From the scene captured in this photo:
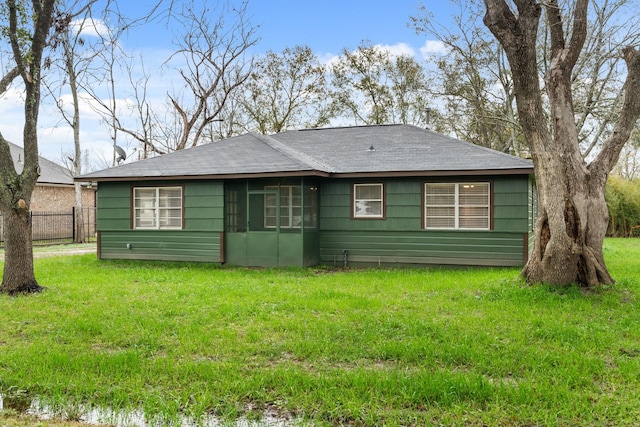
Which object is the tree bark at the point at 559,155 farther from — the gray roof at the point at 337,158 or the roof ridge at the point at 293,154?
the roof ridge at the point at 293,154

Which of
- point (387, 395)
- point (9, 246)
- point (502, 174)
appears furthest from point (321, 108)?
point (387, 395)

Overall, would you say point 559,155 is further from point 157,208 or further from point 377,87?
point 377,87

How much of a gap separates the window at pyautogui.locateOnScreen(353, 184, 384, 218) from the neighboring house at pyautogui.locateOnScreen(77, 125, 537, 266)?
3cm

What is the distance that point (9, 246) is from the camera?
8898 millimetres

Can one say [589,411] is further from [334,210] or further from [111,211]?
[111,211]

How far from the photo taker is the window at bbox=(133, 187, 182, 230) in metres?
14.1

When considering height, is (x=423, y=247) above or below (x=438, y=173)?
below

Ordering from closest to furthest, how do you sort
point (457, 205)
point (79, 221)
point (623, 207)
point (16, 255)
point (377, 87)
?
point (16, 255) → point (457, 205) → point (79, 221) → point (623, 207) → point (377, 87)

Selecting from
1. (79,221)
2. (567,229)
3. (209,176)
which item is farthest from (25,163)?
(79,221)

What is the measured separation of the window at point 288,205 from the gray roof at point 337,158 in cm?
69

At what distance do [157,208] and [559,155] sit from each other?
1011 centimetres

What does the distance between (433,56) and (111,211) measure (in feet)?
57.9

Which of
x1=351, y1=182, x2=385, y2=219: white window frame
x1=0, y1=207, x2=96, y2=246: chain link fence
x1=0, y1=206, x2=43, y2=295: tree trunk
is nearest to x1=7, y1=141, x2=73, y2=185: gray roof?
x1=0, y1=207, x2=96, y2=246: chain link fence

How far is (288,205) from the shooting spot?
13156 mm
